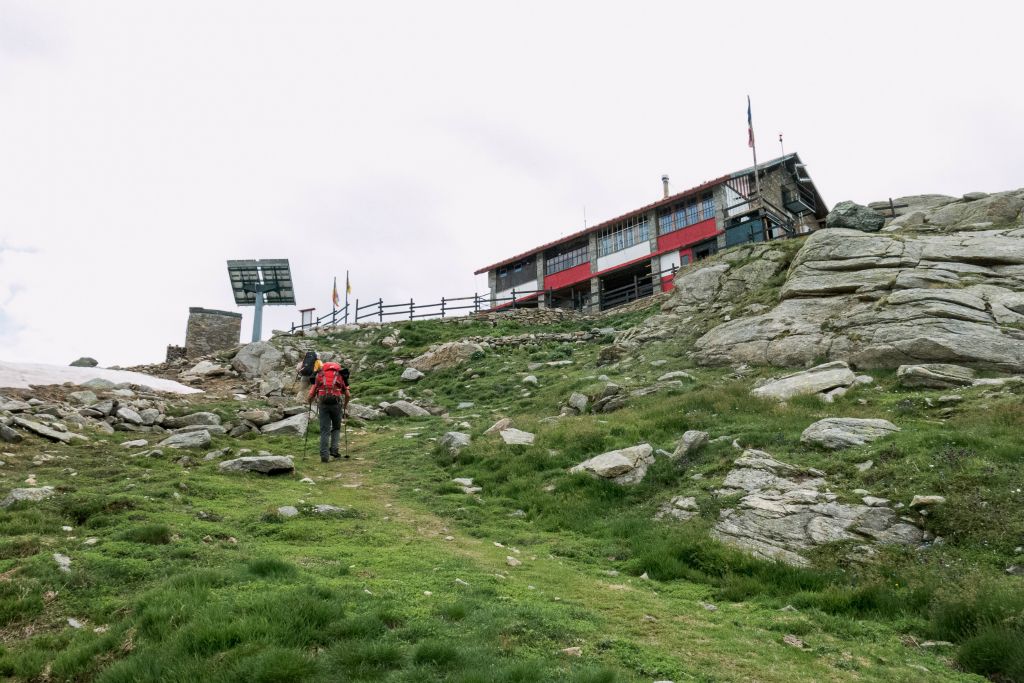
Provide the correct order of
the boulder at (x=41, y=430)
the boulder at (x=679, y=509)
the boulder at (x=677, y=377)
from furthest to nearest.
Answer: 1. the boulder at (x=677, y=377)
2. the boulder at (x=41, y=430)
3. the boulder at (x=679, y=509)

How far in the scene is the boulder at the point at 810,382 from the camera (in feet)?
48.7

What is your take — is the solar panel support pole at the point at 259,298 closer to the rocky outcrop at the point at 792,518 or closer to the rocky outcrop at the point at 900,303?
the rocky outcrop at the point at 900,303

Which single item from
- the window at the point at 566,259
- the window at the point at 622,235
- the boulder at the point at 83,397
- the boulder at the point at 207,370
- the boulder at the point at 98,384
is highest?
the window at the point at 622,235

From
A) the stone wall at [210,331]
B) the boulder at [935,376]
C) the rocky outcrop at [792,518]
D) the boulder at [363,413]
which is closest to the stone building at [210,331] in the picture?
the stone wall at [210,331]

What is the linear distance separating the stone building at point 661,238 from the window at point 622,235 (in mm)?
79

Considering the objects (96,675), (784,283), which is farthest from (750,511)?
(784,283)

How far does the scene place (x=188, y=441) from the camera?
14.6 metres

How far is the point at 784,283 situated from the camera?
22203 millimetres

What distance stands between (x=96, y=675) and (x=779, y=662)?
618cm

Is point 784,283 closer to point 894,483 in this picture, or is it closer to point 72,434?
point 894,483

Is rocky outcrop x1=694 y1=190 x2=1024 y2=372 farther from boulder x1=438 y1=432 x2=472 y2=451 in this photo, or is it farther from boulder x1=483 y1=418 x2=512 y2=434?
boulder x1=438 y1=432 x2=472 y2=451

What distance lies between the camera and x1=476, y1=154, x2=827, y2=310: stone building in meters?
41.1

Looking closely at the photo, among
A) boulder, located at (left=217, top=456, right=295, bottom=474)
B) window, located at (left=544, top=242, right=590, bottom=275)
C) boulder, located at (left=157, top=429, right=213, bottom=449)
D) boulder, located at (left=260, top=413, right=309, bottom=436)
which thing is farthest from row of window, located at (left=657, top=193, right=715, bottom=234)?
boulder, located at (left=157, top=429, right=213, bottom=449)

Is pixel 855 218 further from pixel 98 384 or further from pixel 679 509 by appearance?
pixel 98 384
